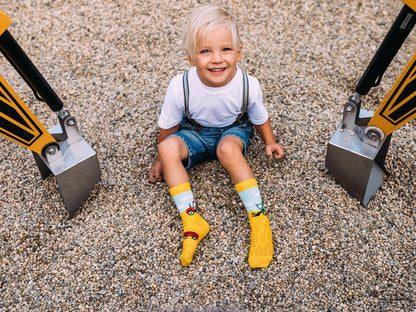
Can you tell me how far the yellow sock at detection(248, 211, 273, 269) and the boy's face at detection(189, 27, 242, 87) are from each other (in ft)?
1.80

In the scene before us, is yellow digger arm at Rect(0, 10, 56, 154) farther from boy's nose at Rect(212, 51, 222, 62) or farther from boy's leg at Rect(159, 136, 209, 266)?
boy's nose at Rect(212, 51, 222, 62)

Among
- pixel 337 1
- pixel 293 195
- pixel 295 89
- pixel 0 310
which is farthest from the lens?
pixel 337 1

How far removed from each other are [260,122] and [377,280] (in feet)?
2.48

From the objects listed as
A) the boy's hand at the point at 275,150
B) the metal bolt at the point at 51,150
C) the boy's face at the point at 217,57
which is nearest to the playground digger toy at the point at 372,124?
the boy's hand at the point at 275,150

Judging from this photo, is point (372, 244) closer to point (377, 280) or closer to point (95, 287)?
point (377, 280)

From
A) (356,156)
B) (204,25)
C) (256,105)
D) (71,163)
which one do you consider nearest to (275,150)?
(256,105)

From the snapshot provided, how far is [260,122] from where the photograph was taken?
158 cm

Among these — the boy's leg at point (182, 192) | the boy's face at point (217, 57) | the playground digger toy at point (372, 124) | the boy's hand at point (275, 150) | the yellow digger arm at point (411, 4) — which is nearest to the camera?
the yellow digger arm at point (411, 4)

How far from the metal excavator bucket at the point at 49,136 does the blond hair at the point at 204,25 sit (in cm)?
53

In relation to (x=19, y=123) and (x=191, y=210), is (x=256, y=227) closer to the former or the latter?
(x=191, y=210)

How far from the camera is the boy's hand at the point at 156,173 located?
63.5 inches

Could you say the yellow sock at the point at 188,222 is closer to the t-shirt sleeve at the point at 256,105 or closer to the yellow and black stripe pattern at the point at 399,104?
the t-shirt sleeve at the point at 256,105

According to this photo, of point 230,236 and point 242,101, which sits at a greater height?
point 242,101

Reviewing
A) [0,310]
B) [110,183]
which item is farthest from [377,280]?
[0,310]
